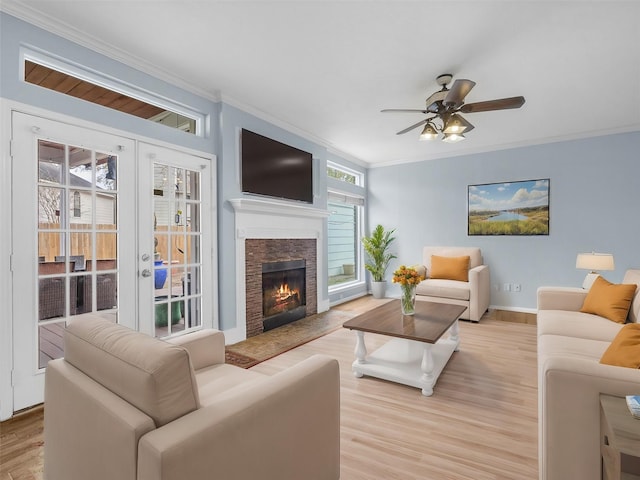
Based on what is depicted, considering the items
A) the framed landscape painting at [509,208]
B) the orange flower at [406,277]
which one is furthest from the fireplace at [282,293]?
the framed landscape painting at [509,208]

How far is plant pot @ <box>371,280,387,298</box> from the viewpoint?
20.6 ft

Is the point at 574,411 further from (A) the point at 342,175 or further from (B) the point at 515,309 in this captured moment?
(A) the point at 342,175

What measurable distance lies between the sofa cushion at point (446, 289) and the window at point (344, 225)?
171 cm

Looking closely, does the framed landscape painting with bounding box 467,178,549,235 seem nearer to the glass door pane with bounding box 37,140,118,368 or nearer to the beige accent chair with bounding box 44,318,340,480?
the beige accent chair with bounding box 44,318,340,480

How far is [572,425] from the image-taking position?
137 cm

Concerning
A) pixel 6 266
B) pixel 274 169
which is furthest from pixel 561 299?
pixel 6 266

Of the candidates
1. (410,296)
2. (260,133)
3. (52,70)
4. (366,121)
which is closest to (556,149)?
(366,121)

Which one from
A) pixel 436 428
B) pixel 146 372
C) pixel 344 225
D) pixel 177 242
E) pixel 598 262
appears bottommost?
pixel 436 428

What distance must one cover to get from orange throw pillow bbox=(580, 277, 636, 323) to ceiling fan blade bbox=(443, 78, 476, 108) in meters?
2.09

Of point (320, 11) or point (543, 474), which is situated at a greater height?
point (320, 11)

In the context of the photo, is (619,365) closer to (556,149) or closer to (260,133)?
(260,133)

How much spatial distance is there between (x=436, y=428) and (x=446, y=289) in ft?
9.33

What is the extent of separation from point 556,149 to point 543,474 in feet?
16.5

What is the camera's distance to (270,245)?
4.25 metres
